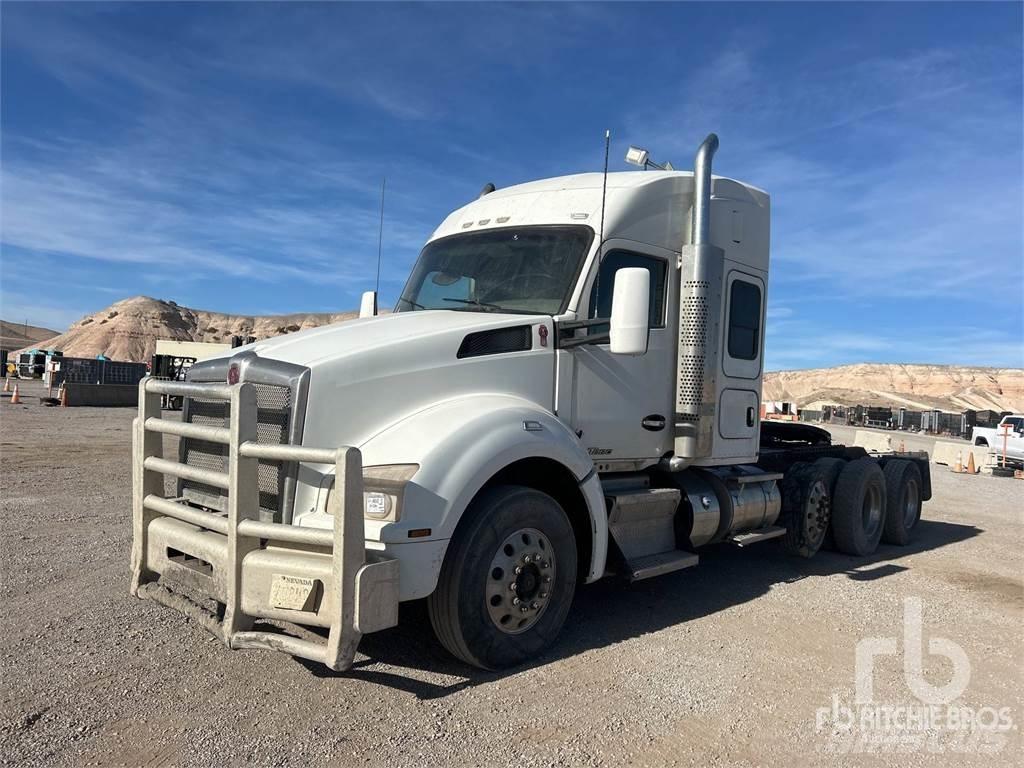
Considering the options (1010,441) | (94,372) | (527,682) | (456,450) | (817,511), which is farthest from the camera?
(94,372)

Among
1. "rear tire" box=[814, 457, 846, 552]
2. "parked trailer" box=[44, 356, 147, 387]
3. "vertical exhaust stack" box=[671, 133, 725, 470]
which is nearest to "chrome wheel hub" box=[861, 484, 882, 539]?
"rear tire" box=[814, 457, 846, 552]

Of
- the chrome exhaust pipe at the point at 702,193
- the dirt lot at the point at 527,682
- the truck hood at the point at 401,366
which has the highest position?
the chrome exhaust pipe at the point at 702,193

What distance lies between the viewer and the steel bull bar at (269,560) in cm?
350

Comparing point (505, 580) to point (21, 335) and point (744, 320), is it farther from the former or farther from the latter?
point (21, 335)

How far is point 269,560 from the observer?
3.71 m

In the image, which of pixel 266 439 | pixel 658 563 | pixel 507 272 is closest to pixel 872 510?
pixel 658 563

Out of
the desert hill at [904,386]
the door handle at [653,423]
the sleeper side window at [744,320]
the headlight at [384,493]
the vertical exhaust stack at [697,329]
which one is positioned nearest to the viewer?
the headlight at [384,493]

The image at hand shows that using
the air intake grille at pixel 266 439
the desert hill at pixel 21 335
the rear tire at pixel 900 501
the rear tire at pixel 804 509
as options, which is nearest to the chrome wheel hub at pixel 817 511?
the rear tire at pixel 804 509

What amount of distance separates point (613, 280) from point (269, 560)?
3.02 m

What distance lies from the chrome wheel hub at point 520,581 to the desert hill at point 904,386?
7347 centimetres

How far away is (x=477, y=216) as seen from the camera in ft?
19.7

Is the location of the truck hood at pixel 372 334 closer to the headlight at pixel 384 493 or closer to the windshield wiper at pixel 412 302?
the windshield wiper at pixel 412 302

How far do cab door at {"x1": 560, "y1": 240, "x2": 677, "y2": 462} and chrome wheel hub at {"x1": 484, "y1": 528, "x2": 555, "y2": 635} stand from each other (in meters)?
0.97

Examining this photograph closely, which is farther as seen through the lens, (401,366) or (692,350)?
(692,350)
